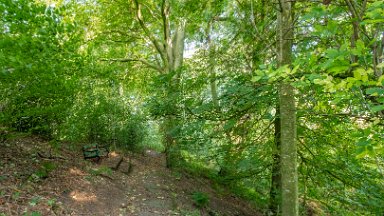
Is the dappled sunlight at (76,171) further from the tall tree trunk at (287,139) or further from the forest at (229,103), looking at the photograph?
the tall tree trunk at (287,139)

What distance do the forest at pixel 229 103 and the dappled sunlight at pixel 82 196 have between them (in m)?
0.42

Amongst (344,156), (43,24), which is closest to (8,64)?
(43,24)

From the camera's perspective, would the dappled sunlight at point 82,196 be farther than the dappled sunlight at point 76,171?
No

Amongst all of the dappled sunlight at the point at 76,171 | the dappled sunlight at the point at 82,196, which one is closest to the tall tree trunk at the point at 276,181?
the dappled sunlight at the point at 82,196

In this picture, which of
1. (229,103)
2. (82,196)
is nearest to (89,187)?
(82,196)

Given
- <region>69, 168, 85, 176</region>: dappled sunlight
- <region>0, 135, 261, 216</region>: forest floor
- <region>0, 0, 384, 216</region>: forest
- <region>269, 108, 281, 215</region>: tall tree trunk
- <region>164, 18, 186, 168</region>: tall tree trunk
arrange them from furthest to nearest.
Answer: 1. <region>164, 18, 186, 168</region>: tall tree trunk
2. <region>69, 168, 85, 176</region>: dappled sunlight
3. <region>269, 108, 281, 215</region>: tall tree trunk
4. <region>0, 135, 261, 216</region>: forest floor
5. <region>0, 0, 384, 216</region>: forest

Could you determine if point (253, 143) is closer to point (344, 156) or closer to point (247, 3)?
point (344, 156)

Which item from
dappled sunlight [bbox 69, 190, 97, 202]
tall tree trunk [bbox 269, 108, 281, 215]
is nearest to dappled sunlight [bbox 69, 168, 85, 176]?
dappled sunlight [bbox 69, 190, 97, 202]

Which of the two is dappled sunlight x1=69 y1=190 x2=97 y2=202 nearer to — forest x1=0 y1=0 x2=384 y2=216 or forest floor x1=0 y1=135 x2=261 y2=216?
forest floor x1=0 y1=135 x2=261 y2=216

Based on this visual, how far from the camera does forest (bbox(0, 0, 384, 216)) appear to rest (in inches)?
105

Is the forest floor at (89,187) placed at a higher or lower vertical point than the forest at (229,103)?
lower

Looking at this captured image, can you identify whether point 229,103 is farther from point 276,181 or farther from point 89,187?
point 89,187

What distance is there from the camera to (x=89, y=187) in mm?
6633

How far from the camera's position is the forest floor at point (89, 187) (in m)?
5.33
